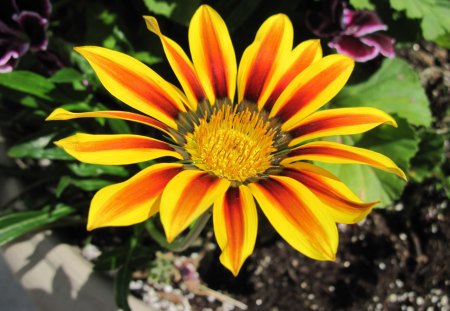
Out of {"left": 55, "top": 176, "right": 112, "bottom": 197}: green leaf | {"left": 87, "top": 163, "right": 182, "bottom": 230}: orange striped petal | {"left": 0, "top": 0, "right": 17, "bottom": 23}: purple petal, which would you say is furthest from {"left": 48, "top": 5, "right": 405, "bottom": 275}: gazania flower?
{"left": 0, "top": 0, "right": 17, "bottom": 23}: purple petal

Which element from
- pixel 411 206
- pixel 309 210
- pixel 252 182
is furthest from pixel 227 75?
pixel 411 206

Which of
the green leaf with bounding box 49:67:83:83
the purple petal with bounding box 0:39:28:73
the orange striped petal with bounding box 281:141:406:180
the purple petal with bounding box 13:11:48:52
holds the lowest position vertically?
the green leaf with bounding box 49:67:83:83

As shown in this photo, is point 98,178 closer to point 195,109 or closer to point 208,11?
point 195,109

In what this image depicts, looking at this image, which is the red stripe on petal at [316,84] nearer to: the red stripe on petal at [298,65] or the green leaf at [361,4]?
the red stripe on petal at [298,65]

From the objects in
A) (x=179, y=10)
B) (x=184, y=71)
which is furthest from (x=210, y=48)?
(x=179, y=10)

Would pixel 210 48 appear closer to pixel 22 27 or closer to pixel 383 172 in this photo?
pixel 22 27

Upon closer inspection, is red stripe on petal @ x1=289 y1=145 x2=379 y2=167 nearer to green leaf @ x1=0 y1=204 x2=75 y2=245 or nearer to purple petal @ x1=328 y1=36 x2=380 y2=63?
purple petal @ x1=328 y1=36 x2=380 y2=63
